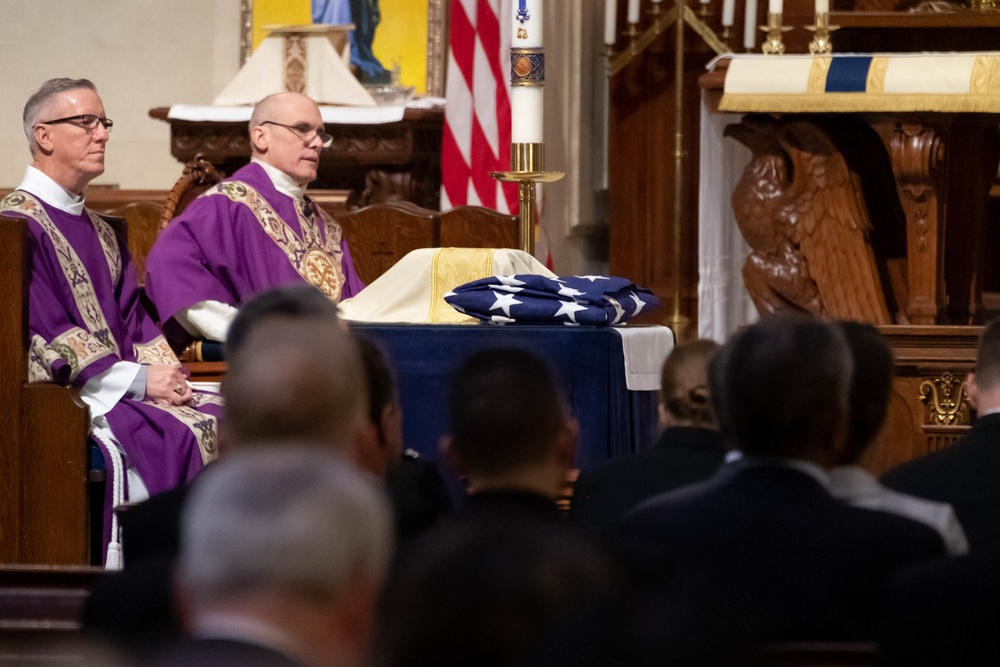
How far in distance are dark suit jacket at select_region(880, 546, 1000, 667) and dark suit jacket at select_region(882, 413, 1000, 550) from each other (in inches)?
29.1

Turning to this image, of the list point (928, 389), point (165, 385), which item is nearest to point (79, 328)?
point (165, 385)

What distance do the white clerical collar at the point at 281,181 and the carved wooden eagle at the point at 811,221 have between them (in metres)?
1.70

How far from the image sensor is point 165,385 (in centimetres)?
482

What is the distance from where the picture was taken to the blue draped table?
467 cm

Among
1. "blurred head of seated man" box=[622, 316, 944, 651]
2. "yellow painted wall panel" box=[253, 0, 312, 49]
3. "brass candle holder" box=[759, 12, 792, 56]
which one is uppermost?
"yellow painted wall panel" box=[253, 0, 312, 49]

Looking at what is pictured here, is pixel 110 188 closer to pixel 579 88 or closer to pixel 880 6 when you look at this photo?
pixel 579 88

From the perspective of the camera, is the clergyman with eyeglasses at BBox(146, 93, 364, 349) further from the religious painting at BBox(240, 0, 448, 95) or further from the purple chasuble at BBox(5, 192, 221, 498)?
the religious painting at BBox(240, 0, 448, 95)

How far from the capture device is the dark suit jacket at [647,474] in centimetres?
297

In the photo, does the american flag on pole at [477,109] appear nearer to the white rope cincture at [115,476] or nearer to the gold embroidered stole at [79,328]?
the gold embroidered stole at [79,328]

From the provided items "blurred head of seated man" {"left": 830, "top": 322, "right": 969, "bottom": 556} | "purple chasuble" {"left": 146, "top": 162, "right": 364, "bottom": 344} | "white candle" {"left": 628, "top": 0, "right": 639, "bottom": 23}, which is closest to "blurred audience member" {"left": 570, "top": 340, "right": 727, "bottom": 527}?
"blurred head of seated man" {"left": 830, "top": 322, "right": 969, "bottom": 556}

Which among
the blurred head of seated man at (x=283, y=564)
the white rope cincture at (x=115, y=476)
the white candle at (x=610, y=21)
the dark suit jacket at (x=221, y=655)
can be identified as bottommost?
the white rope cincture at (x=115, y=476)

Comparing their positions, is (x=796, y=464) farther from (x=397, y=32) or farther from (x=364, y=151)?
(x=397, y=32)

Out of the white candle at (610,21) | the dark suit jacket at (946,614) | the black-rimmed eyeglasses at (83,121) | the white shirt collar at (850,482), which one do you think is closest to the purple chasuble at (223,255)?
the black-rimmed eyeglasses at (83,121)

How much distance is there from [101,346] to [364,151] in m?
3.36
